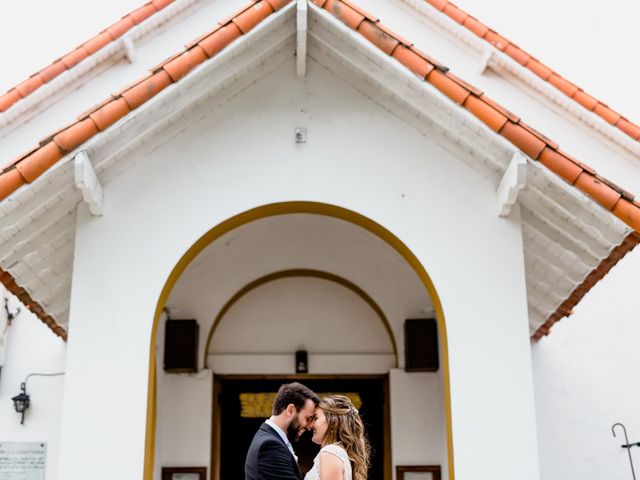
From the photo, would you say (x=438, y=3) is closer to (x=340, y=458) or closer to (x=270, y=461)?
(x=340, y=458)

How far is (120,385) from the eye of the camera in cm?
538

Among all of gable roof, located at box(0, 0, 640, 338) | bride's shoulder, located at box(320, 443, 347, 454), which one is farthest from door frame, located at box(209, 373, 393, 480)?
bride's shoulder, located at box(320, 443, 347, 454)

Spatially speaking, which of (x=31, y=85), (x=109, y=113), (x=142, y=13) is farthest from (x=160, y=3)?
(x=109, y=113)

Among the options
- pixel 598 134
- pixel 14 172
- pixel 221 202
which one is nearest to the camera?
pixel 14 172

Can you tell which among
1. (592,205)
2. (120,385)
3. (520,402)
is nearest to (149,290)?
(120,385)

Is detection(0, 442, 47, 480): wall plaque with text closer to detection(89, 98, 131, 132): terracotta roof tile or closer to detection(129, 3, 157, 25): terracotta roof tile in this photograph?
detection(129, 3, 157, 25): terracotta roof tile

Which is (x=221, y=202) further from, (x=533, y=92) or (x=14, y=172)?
(x=533, y=92)

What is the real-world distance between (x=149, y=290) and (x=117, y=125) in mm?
1134

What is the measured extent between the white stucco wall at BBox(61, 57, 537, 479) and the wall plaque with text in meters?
4.23

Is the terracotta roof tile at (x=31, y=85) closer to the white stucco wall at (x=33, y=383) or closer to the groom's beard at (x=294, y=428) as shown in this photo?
the white stucco wall at (x=33, y=383)

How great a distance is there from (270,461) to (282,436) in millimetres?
212

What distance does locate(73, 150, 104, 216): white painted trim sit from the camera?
5.30 metres

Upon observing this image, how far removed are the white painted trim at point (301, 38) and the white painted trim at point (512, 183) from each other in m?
1.66

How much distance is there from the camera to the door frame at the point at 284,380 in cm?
805
